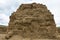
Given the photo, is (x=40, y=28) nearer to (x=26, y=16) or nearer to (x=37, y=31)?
(x=37, y=31)

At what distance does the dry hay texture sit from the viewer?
30922 millimetres

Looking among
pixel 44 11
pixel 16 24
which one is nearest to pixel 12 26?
pixel 16 24

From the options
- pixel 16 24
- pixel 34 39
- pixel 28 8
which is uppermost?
pixel 28 8

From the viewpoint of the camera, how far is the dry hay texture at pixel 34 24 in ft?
101

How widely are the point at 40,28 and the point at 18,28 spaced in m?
3.10

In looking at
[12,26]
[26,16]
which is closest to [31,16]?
[26,16]

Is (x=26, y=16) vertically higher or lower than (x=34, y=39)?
higher

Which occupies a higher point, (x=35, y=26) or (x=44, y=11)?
(x=44, y=11)

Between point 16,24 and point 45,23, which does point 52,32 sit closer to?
point 45,23

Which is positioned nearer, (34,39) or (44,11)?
(34,39)

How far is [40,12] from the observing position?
32188 mm

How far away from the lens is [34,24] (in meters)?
31.3

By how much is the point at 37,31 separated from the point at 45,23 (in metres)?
1.62

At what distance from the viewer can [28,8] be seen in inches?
1284
